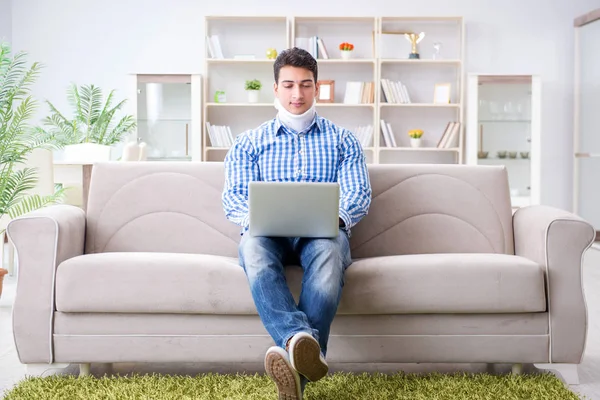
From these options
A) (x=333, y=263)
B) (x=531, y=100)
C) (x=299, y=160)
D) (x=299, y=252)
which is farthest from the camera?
(x=531, y=100)

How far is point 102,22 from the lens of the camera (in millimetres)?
6398

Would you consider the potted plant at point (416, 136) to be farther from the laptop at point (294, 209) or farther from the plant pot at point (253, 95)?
the laptop at point (294, 209)

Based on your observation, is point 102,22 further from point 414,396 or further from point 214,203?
point 414,396

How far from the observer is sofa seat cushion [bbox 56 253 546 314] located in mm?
2137

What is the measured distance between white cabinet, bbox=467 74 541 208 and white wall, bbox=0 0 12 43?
4.20 meters

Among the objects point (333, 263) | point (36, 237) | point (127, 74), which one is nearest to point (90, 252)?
point (36, 237)

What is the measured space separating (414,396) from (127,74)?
5098 mm

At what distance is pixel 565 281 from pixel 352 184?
746 millimetres

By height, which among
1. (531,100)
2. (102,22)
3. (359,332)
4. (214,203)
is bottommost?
(359,332)

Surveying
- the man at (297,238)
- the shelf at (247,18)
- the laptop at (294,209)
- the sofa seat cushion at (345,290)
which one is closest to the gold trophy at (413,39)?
the shelf at (247,18)

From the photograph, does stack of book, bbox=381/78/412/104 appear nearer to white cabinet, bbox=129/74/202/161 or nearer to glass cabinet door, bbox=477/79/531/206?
glass cabinet door, bbox=477/79/531/206

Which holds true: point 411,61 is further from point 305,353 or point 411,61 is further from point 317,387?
point 305,353

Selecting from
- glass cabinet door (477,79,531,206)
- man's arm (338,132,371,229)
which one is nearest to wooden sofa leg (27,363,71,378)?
man's arm (338,132,371,229)

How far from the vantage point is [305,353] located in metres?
1.77
